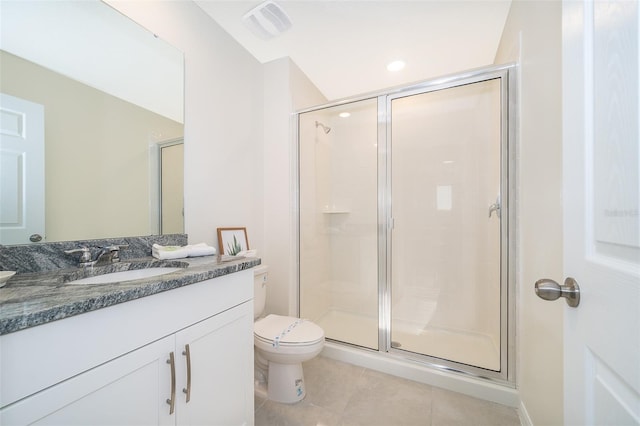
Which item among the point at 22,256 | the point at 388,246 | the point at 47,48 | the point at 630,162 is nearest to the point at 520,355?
the point at 388,246

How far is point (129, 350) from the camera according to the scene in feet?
2.34

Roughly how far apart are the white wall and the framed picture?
50mm

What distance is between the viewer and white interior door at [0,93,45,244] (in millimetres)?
905

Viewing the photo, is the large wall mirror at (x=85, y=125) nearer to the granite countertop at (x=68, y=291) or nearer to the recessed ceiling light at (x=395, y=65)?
the granite countertop at (x=68, y=291)

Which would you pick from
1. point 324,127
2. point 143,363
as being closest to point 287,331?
point 143,363

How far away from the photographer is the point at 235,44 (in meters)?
1.92

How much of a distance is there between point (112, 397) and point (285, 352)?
0.89m

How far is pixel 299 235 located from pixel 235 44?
1.61 m

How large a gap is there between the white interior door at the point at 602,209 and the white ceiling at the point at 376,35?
1359mm

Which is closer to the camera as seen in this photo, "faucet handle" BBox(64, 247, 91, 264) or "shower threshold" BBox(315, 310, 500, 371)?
"faucet handle" BBox(64, 247, 91, 264)

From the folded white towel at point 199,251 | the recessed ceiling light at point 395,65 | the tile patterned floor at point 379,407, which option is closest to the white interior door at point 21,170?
the folded white towel at point 199,251

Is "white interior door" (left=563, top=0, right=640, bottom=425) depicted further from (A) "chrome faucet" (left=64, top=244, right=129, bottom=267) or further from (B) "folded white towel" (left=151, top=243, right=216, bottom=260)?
(A) "chrome faucet" (left=64, top=244, right=129, bottom=267)

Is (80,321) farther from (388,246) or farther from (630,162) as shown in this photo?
(388,246)

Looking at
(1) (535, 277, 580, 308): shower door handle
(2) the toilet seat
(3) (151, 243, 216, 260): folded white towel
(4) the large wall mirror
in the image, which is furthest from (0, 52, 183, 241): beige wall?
(1) (535, 277, 580, 308): shower door handle
